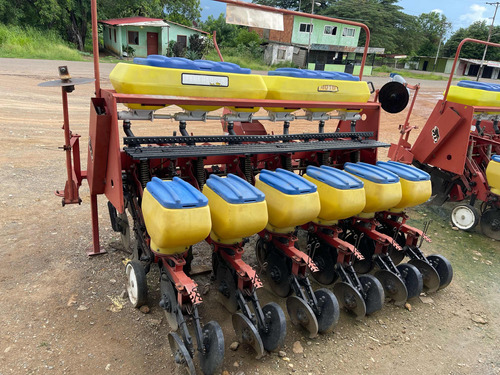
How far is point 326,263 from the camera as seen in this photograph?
14.0 ft

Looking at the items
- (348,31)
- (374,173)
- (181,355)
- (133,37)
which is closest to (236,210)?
(181,355)

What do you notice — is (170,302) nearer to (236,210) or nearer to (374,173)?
(236,210)

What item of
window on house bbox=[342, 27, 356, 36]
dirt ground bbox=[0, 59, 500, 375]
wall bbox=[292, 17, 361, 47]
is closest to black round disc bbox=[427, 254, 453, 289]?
dirt ground bbox=[0, 59, 500, 375]

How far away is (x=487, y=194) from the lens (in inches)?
234

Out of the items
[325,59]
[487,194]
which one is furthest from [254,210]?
[325,59]

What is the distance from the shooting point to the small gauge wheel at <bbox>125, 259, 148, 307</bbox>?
137 inches

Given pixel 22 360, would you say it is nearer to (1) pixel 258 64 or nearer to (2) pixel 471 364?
(2) pixel 471 364

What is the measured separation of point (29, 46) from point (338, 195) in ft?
80.6

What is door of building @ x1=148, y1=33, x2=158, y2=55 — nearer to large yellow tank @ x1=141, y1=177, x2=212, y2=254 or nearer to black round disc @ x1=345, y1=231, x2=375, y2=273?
black round disc @ x1=345, y1=231, x2=375, y2=273

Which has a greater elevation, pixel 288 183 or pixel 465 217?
pixel 288 183

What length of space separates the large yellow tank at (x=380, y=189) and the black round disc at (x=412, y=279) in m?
0.72

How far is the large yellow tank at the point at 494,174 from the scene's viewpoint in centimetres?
559

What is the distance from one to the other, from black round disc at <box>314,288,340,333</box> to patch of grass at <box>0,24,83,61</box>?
887 inches

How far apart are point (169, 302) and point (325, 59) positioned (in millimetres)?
36469
